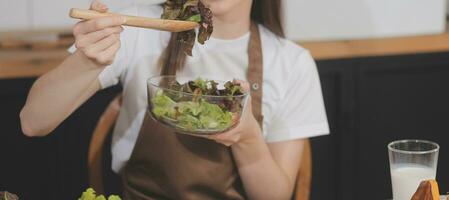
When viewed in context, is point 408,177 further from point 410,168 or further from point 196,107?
point 196,107

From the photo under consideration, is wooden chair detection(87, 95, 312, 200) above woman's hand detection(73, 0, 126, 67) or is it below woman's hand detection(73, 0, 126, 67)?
below

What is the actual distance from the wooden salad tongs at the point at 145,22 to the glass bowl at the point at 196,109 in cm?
12

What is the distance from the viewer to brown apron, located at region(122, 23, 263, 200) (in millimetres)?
1791

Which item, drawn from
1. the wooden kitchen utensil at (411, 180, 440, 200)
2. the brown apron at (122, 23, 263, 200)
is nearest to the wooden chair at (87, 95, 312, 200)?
the brown apron at (122, 23, 263, 200)

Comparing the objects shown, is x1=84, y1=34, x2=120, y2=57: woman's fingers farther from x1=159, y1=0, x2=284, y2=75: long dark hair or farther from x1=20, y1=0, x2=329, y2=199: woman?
x1=159, y1=0, x2=284, y2=75: long dark hair

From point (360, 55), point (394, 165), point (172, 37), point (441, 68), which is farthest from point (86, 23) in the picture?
point (441, 68)

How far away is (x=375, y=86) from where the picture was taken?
268 centimetres

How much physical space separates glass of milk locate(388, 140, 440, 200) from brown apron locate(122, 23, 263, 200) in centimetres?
47

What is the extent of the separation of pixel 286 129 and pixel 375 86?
0.85m

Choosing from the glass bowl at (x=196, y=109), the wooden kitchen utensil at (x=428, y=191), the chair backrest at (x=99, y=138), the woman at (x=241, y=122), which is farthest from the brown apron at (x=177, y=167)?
the wooden kitchen utensil at (x=428, y=191)

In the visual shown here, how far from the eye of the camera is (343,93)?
104 inches

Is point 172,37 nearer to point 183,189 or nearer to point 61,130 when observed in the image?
point 183,189

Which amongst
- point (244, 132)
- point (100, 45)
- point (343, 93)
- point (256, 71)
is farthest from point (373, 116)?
point (100, 45)

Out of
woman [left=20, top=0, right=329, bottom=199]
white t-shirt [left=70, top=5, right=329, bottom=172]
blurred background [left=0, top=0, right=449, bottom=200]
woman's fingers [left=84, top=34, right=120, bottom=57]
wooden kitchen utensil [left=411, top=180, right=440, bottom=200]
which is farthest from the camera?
blurred background [left=0, top=0, right=449, bottom=200]
